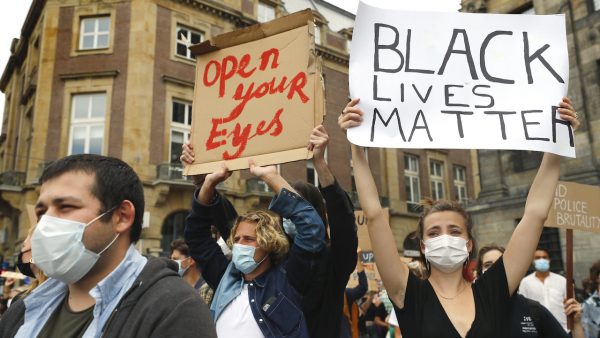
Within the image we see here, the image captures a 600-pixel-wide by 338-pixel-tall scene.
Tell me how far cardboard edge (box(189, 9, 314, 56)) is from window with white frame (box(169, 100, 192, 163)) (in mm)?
16185

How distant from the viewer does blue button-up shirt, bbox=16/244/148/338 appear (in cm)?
169

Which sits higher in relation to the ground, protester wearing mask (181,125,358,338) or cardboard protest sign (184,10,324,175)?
cardboard protest sign (184,10,324,175)

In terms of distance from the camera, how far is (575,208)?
482cm

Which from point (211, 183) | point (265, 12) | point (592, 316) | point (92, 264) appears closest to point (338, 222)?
point (211, 183)

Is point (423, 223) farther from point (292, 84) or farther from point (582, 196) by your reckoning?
point (582, 196)

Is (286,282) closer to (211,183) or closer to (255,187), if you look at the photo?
(211,183)

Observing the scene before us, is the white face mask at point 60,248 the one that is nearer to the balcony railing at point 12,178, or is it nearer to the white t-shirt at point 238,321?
the white t-shirt at point 238,321

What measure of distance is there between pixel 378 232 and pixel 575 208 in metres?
3.26

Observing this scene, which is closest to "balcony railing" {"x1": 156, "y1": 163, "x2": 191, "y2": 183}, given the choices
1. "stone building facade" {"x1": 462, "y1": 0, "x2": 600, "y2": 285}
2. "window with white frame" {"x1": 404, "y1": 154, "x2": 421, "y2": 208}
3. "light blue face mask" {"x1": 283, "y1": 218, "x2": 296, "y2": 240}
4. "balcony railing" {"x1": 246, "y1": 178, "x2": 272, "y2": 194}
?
"balcony railing" {"x1": 246, "y1": 178, "x2": 272, "y2": 194}

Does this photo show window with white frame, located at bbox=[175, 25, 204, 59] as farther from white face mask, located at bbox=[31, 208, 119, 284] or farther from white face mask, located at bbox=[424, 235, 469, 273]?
white face mask, located at bbox=[31, 208, 119, 284]

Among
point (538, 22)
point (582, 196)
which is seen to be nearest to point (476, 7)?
point (582, 196)

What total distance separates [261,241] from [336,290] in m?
0.51

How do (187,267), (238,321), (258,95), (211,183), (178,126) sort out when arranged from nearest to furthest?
1. (238,321)
2. (211,183)
3. (258,95)
4. (187,267)
5. (178,126)

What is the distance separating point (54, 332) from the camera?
1.77 meters
